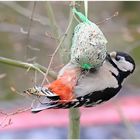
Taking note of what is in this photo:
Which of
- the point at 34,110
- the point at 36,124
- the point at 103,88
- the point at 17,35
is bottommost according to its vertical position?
the point at 34,110

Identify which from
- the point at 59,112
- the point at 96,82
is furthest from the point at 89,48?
the point at 59,112

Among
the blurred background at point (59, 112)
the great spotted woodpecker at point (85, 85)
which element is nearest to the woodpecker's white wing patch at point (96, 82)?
the great spotted woodpecker at point (85, 85)

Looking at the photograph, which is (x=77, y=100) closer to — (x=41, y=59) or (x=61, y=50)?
(x=61, y=50)

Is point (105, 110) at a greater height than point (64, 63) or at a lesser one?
greater

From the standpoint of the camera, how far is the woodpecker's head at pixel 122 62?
242 centimetres

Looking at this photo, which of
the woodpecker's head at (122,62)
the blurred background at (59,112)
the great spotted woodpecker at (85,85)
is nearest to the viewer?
the great spotted woodpecker at (85,85)

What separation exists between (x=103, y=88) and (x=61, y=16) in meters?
2.85

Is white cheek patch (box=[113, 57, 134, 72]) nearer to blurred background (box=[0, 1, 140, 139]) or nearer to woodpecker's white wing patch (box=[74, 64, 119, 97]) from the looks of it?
woodpecker's white wing patch (box=[74, 64, 119, 97])

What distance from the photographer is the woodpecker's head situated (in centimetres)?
242

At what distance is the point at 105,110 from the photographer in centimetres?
547

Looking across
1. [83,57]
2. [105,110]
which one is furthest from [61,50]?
[105,110]

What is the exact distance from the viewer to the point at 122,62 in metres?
2.45

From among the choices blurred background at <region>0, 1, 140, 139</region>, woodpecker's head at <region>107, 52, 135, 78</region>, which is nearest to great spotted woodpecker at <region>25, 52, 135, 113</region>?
woodpecker's head at <region>107, 52, 135, 78</region>

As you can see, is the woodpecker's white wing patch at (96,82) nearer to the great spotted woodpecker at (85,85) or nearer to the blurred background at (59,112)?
the great spotted woodpecker at (85,85)
